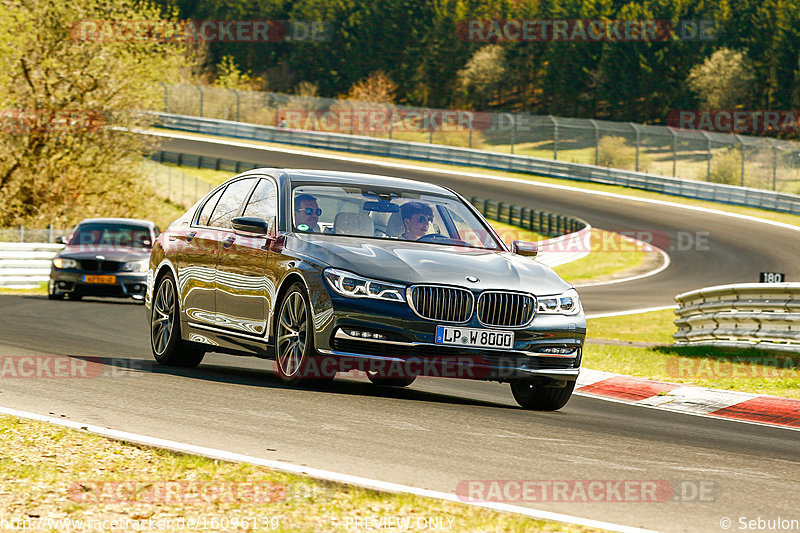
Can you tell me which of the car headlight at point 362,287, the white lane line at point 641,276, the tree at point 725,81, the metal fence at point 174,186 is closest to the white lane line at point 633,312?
the white lane line at point 641,276

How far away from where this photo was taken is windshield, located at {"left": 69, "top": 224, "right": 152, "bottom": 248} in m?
22.2

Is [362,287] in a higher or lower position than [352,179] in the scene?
lower

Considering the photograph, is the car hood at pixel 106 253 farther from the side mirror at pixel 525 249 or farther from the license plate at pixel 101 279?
the side mirror at pixel 525 249

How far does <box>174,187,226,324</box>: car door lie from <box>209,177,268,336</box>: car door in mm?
127

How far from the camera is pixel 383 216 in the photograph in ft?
31.4

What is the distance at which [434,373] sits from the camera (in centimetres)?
840

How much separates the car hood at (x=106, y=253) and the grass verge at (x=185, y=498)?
15553 millimetres

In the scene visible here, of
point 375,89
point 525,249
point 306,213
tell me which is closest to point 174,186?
point 306,213

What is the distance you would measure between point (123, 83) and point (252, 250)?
88.3 ft

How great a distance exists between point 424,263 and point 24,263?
19.5 m

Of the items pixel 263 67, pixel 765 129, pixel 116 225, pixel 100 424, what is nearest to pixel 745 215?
pixel 116 225

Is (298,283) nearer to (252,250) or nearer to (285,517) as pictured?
(252,250)

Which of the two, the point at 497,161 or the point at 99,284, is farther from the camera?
the point at 497,161

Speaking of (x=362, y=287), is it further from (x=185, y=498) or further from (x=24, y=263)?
(x=24, y=263)
